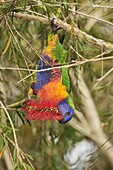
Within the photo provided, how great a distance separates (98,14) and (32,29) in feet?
1.14

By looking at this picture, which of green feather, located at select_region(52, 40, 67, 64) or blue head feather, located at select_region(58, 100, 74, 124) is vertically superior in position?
green feather, located at select_region(52, 40, 67, 64)

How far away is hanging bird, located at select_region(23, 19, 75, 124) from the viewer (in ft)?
3.81

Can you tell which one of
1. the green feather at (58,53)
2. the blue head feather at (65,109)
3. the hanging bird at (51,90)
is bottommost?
the blue head feather at (65,109)

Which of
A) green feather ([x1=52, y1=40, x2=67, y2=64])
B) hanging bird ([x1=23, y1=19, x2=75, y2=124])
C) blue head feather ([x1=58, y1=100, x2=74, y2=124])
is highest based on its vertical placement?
green feather ([x1=52, y1=40, x2=67, y2=64])

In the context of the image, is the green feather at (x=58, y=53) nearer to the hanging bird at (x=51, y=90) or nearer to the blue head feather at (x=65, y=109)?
the hanging bird at (x=51, y=90)

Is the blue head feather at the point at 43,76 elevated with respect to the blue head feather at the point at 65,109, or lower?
elevated

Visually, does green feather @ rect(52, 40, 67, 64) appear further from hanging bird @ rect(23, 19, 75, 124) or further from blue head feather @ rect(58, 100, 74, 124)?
blue head feather @ rect(58, 100, 74, 124)

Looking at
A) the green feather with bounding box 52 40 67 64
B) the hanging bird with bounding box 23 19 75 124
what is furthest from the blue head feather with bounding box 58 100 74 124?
→ the green feather with bounding box 52 40 67 64

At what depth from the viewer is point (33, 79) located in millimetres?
1271

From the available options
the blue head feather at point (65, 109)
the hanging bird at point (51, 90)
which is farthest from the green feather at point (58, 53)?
the blue head feather at point (65, 109)

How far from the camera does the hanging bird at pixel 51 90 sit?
116 cm

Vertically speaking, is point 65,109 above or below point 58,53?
below

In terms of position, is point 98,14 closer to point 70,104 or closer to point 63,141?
point 63,141

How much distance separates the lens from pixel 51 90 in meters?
1.16
